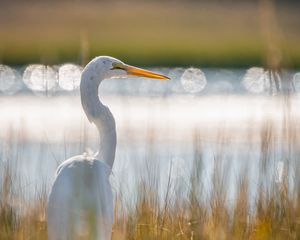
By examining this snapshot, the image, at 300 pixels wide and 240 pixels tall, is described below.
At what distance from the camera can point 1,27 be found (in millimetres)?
24781

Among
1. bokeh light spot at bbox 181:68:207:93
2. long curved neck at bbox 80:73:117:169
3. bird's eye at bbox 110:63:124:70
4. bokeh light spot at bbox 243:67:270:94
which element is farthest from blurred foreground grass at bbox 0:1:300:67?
long curved neck at bbox 80:73:117:169

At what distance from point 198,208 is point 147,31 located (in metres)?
21.9

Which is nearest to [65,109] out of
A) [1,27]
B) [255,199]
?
[1,27]

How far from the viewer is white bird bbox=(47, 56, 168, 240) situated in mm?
4191

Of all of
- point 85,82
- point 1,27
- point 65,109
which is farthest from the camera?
point 1,27

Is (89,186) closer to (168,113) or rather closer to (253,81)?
(168,113)

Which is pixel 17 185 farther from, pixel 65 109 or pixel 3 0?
pixel 3 0

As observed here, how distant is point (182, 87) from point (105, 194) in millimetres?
15063

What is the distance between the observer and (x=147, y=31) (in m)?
26.8

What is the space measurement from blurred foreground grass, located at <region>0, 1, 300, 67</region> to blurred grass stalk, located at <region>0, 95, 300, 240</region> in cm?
1403

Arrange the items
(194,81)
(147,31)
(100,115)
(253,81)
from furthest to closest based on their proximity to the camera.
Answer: (147,31) → (194,81) → (253,81) → (100,115)

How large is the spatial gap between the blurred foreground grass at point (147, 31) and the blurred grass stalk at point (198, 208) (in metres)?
14.0

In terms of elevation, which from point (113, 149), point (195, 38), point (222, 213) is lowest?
point (222, 213)

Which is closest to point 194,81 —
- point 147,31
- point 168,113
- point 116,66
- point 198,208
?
point 147,31
